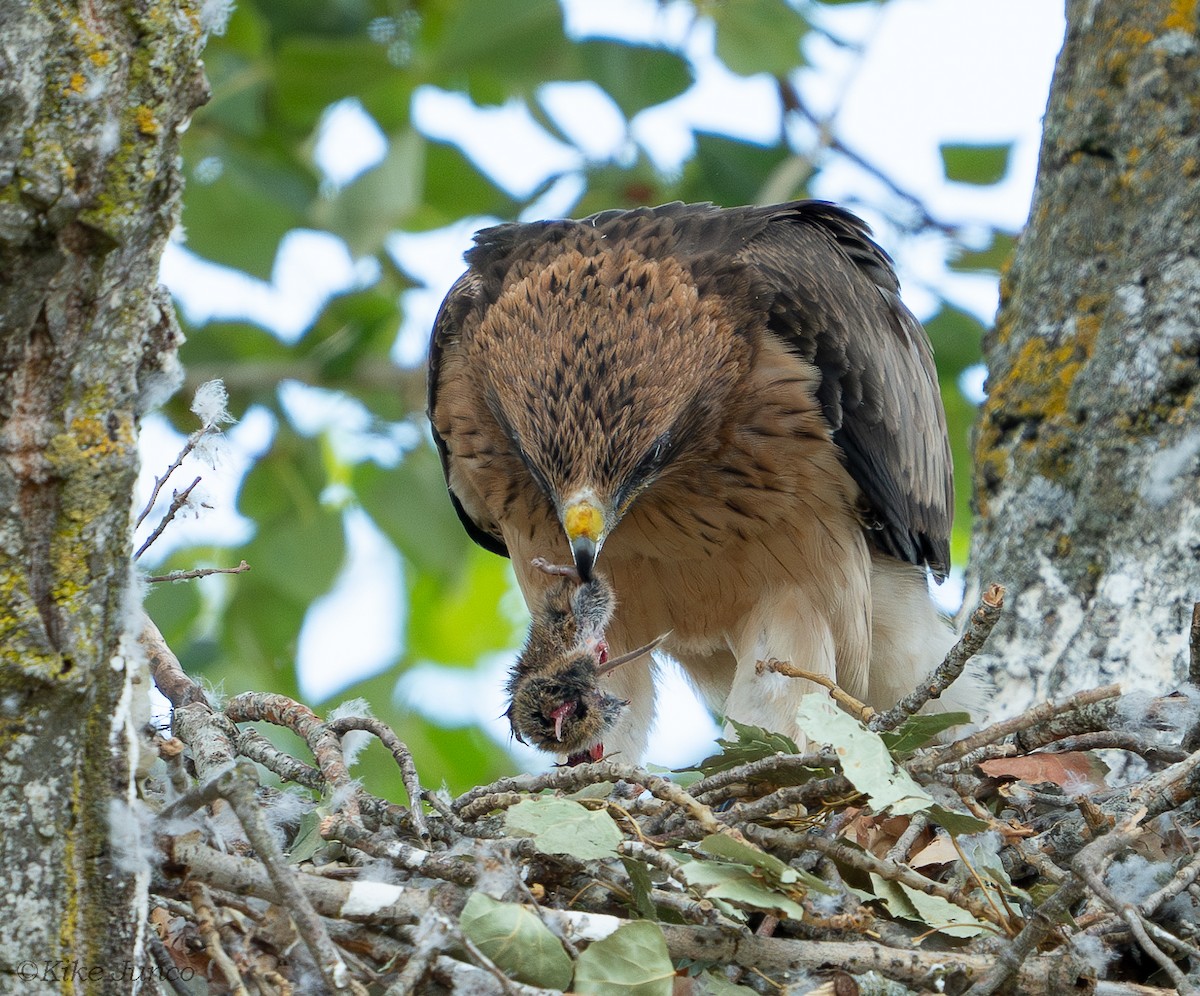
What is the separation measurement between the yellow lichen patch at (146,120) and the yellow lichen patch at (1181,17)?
4.59 m

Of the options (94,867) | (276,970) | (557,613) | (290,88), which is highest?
(290,88)

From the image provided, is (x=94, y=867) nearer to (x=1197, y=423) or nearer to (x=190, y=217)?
(x=1197, y=423)

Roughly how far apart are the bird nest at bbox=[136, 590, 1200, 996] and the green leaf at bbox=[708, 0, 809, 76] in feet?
12.9

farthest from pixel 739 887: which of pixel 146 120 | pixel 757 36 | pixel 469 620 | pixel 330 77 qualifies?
pixel 469 620

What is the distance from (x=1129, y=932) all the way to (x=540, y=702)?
185 centimetres

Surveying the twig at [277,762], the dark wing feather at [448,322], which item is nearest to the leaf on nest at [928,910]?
the twig at [277,762]

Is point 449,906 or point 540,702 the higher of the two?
point 540,702

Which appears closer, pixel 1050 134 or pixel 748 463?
pixel 748 463

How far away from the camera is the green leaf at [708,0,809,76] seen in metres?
6.52

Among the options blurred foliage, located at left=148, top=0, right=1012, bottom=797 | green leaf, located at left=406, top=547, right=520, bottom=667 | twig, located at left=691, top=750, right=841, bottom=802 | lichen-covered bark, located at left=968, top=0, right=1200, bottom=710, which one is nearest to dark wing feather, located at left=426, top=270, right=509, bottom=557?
blurred foliage, located at left=148, top=0, right=1012, bottom=797

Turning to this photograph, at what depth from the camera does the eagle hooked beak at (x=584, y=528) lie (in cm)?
403

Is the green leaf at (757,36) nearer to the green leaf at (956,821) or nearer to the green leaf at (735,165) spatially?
the green leaf at (735,165)

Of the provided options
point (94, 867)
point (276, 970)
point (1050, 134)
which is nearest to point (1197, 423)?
point (1050, 134)

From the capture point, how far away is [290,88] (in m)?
6.72
